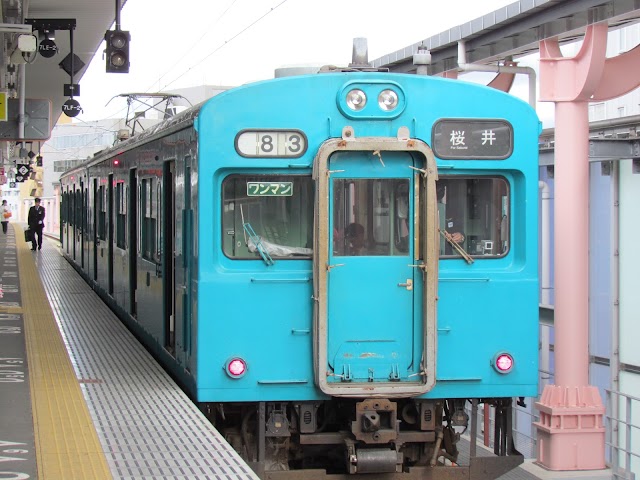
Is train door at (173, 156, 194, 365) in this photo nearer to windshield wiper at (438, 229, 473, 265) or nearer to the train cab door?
the train cab door

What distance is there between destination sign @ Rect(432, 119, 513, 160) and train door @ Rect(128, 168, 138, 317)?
4.38 metres

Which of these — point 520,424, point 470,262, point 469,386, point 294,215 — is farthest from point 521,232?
point 520,424

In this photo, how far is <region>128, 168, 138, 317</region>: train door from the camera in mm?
10577

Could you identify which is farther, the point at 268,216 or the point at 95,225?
the point at 95,225

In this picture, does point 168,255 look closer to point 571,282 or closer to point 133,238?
point 133,238

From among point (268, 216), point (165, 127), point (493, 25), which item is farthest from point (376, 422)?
point (493, 25)

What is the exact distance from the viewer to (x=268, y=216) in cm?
687

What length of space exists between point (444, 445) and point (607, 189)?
4.87 meters

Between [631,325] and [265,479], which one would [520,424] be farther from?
[265,479]

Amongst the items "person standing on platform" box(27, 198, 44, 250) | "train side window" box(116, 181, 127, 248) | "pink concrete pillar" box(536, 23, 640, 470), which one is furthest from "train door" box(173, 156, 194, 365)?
"person standing on platform" box(27, 198, 44, 250)

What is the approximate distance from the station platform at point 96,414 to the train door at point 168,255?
1.06ft

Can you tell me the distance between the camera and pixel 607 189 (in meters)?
11.2

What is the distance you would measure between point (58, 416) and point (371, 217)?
2336 mm

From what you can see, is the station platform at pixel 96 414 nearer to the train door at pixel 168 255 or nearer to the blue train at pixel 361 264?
the train door at pixel 168 255
